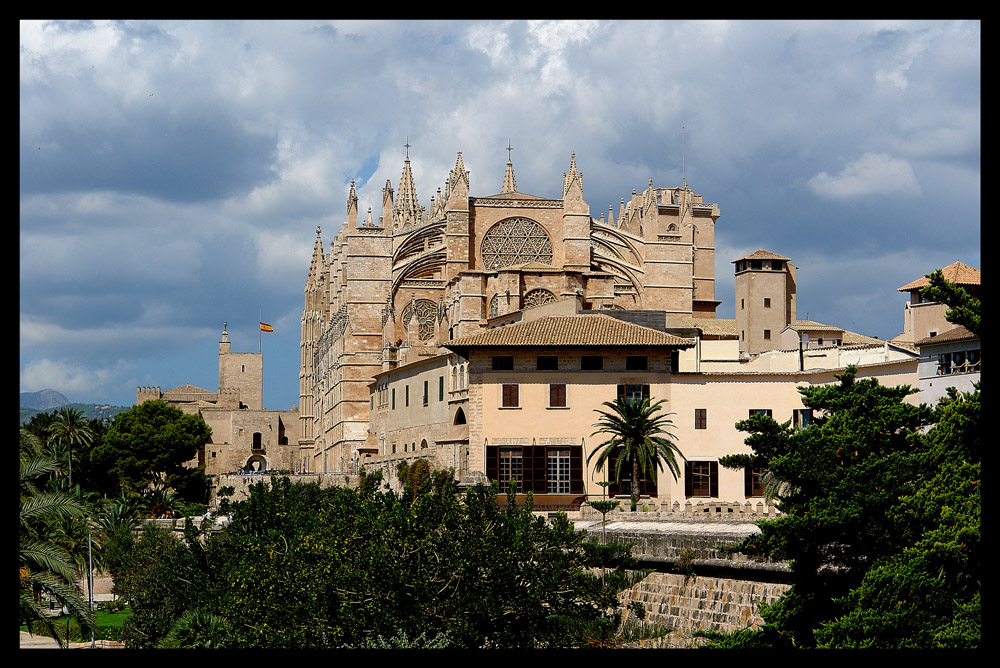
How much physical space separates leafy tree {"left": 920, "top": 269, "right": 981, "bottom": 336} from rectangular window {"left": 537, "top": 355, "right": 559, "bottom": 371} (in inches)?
930

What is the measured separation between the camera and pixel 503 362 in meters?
40.0

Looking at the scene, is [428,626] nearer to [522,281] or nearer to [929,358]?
[929,358]

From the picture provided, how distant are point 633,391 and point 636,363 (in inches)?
37.8

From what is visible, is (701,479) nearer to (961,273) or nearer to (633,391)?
(633,391)

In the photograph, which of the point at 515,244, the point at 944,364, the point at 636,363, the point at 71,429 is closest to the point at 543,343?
the point at 636,363

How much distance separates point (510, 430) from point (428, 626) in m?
21.3

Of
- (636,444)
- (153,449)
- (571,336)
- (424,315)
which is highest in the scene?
(424,315)

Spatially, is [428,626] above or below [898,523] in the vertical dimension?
below

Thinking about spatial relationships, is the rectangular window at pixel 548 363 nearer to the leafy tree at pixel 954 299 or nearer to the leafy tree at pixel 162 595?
the leafy tree at pixel 162 595

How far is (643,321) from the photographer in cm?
5088

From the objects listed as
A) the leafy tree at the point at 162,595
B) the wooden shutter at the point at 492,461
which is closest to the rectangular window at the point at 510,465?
the wooden shutter at the point at 492,461

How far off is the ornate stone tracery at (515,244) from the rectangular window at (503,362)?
25085 millimetres

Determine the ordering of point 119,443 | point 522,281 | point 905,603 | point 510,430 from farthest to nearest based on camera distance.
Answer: point 119,443 < point 522,281 < point 510,430 < point 905,603
